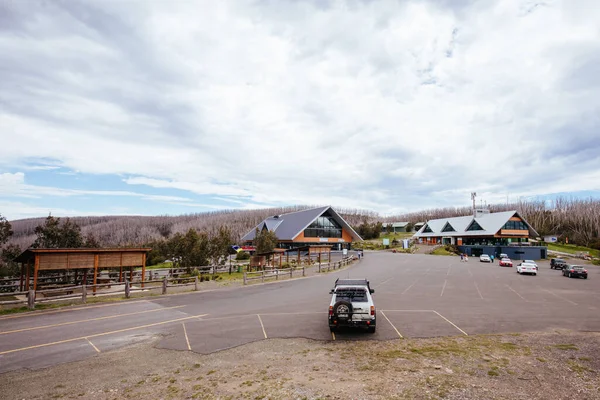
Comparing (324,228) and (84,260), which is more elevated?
(324,228)

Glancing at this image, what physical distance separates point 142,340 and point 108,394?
4572mm

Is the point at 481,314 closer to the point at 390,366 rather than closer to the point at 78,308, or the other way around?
the point at 390,366

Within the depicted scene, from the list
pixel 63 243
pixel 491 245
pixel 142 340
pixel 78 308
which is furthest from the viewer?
pixel 491 245

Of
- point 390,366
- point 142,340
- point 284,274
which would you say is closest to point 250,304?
point 142,340

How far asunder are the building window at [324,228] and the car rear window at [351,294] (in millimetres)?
45876

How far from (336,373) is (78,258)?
784 inches

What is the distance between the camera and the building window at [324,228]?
200ft

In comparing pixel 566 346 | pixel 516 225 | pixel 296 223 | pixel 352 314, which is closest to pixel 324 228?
pixel 296 223

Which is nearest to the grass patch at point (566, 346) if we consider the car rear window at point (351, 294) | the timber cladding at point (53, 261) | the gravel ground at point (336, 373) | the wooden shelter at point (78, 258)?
the gravel ground at point (336, 373)

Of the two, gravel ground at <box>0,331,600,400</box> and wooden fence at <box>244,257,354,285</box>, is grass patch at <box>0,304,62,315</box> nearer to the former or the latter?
gravel ground at <box>0,331,600,400</box>

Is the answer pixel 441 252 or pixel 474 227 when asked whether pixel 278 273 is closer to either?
pixel 441 252

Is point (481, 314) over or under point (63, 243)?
under

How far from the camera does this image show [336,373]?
927 cm

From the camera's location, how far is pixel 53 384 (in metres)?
8.83
